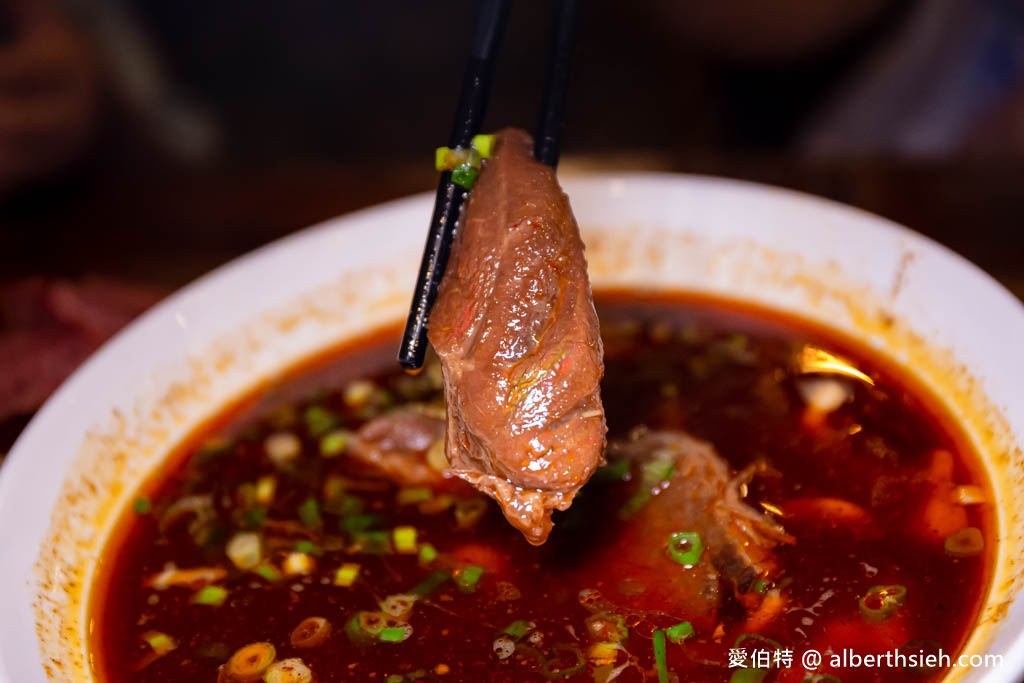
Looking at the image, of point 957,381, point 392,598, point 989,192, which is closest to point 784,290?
point 957,381

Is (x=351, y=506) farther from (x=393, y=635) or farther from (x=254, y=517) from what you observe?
(x=393, y=635)

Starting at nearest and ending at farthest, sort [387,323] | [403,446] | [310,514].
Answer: [310,514], [403,446], [387,323]

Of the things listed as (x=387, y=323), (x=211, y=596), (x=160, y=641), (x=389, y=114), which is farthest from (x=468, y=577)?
(x=389, y=114)

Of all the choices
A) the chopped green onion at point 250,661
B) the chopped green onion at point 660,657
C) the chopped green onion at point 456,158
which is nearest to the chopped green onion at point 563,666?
the chopped green onion at point 660,657

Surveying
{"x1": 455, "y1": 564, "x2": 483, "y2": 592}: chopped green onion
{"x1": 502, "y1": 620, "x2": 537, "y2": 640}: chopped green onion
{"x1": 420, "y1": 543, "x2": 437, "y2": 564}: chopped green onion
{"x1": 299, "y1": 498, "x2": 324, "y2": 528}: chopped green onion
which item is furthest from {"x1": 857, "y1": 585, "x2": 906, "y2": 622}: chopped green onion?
{"x1": 299, "y1": 498, "x2": 324, "y2": 528}: chopped green onion

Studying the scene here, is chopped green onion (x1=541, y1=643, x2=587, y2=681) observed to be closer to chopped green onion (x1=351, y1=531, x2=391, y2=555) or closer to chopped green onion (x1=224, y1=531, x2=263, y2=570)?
chopped green onion (x1=351, y1=531, x2=391, y2=555)

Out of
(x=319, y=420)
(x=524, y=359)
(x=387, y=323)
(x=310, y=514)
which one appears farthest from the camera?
(x=387, y=323)

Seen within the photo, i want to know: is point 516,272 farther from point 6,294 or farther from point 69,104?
point 69,104

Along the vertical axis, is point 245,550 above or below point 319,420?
below
